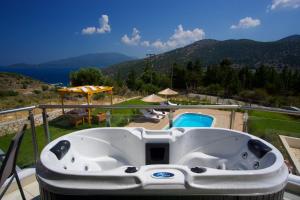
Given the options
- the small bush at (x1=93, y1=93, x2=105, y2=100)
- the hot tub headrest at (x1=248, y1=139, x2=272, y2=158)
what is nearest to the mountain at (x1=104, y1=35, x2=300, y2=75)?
the small bush at (x1=93, y1=93, x2=105, y2=100)

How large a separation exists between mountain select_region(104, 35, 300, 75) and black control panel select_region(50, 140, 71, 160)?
3253cm

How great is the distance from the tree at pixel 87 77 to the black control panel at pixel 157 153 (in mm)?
22204

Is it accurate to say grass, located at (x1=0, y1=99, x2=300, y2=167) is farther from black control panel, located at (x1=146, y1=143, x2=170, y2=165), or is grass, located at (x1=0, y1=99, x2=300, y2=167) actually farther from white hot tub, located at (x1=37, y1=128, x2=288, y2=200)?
black control panel, located at (x1=146, y1=143, x2=170, y2=165)

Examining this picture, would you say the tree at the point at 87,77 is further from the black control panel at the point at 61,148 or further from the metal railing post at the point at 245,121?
the black control panel at the point at 61,148

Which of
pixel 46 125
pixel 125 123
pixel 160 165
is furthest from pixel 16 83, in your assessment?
pixel 160 165

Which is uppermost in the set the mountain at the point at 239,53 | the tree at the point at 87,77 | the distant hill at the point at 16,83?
the mountain at the point at 239,53

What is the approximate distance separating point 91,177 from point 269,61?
166 feet

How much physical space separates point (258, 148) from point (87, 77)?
23.5 m

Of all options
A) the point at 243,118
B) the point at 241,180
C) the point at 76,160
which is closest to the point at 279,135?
the point at 243,118

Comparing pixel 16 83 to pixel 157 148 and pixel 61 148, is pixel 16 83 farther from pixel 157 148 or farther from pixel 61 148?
pixel 157 148

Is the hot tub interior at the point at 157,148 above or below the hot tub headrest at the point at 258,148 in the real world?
below

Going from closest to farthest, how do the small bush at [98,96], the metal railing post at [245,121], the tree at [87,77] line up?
the metal railing post at [245,121] < the small bush at [98,96] < the tree at [87,77]

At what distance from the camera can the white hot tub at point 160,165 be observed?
4.55ft

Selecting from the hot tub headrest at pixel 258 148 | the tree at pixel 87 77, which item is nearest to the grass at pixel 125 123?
the hot tub headrest at pixel 258 148
